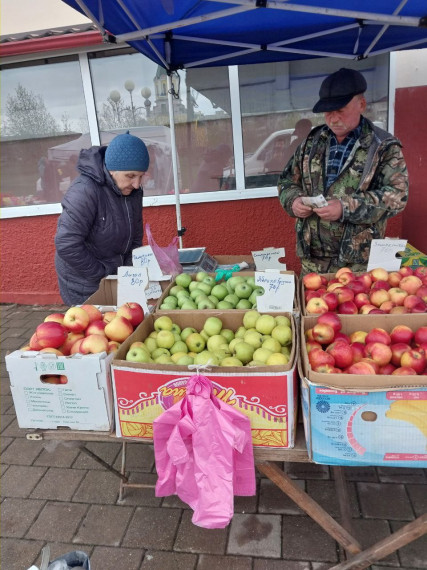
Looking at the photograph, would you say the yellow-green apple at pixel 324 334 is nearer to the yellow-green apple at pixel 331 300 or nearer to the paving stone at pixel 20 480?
the yellow-green apple at pixel 331 300

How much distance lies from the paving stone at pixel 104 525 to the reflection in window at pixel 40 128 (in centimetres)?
380

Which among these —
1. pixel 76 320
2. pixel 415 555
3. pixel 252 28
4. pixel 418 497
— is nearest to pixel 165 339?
pixel 76 320

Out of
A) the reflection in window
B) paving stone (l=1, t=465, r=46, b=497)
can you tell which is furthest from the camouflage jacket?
the reflection in window

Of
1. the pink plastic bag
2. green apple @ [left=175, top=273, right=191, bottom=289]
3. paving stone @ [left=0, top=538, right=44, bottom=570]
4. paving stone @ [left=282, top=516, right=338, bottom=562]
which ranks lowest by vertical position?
paving stone @ [left=0, top=538, right=44, bottom=570]

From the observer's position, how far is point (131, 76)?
486 cm

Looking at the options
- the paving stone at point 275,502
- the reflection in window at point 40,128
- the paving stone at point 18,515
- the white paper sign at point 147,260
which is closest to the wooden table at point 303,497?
the paving stone at point 275,502

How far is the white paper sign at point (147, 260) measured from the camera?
2.59 meters

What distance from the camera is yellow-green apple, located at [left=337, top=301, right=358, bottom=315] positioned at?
6.77ft

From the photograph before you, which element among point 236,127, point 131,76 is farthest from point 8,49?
point 236,127

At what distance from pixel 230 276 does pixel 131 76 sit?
3.22 metres

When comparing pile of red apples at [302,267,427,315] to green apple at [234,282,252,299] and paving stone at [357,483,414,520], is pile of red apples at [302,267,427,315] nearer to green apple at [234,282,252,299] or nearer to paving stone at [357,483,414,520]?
green apple at [234,282,252,299]

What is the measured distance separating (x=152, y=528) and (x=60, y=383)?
113 centimetres

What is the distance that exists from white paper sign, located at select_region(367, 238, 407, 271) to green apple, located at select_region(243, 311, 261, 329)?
83cm

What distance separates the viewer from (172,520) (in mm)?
2398
